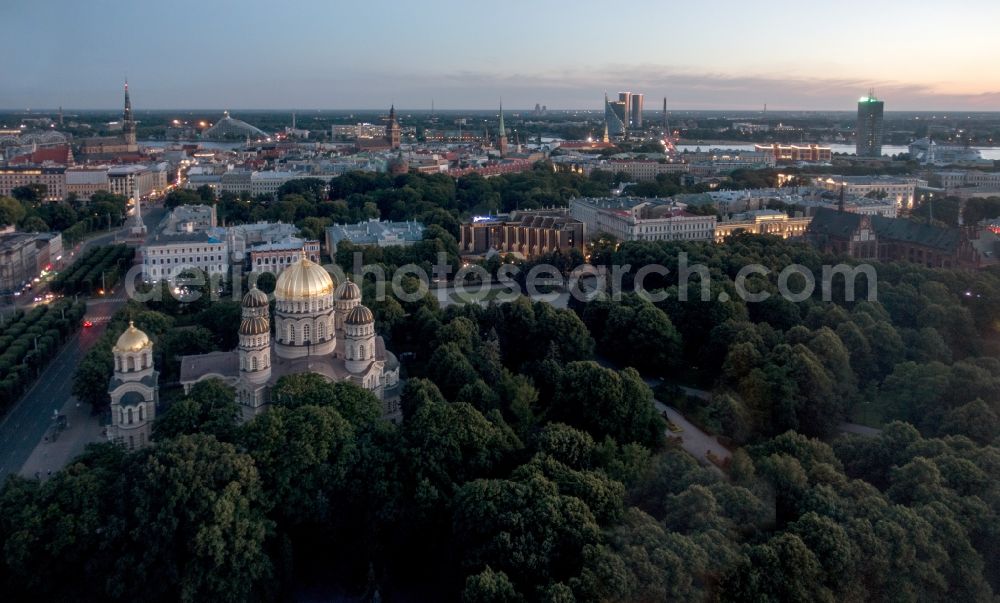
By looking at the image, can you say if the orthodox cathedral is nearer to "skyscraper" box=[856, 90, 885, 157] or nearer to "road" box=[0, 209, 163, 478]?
"road" box=[0, 209, 163, 478]

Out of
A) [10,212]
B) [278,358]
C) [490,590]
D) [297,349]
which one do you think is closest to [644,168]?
[10,212]

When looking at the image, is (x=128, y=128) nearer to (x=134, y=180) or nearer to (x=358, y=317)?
(x=134, y=180)

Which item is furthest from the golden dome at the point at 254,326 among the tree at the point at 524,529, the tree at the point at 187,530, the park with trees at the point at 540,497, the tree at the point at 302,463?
the tree at the point at 524,529

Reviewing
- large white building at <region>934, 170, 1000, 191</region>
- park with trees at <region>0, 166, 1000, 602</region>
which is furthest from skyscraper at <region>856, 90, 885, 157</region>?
park with trees at <region>0, 166, 1000, 602</region>

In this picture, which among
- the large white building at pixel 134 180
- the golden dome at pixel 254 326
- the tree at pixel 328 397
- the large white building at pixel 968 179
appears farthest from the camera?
the large white building at pixel 134 180

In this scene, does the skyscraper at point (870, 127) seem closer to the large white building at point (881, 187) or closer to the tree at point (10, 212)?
the large white building at point (881, 187)

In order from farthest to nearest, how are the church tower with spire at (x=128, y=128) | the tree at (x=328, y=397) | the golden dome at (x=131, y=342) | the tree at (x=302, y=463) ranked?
the church tower with spire at (x=128, y=128) < the golden dome at (x=131, y=342) < the tree at (x=328, y=397) < the tree at (x=302, y=463)
